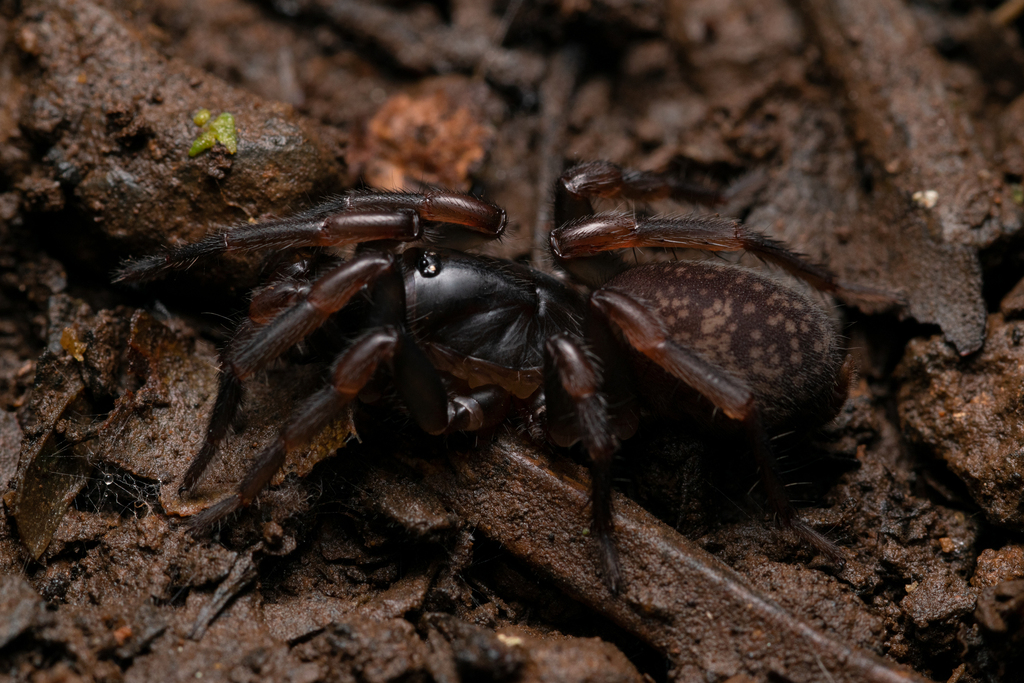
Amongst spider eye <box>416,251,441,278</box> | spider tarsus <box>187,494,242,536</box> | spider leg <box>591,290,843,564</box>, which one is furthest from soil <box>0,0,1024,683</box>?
spider eye <box>416,251,441,278</box>

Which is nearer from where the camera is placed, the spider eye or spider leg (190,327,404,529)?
spider leg (190,327,404,529)

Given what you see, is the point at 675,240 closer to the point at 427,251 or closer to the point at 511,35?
the point at 427,251

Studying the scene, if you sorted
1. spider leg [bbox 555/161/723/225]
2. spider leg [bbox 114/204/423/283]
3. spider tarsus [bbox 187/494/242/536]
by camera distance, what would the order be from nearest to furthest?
spider tarsus [bbox 187/494/242/536] < spider leg [bbox 114/204/423/283] < spider leg [bbox 555/161/723/225]

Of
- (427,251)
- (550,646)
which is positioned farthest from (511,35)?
(550,646)

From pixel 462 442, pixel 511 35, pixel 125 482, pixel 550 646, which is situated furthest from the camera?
pixel 511 35

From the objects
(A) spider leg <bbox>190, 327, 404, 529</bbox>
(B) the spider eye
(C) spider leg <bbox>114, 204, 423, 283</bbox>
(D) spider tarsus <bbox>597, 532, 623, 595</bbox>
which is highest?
(C) spider leg <bbox>114, 204, 423, 283</bbox>

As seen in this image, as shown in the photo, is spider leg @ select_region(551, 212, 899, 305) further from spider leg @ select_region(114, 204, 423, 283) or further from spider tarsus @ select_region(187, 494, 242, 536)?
spider tarsus @ select_region(187, 494, 242, 536)

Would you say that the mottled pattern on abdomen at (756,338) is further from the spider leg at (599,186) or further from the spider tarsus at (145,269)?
the spider tarsus at (145,269)
